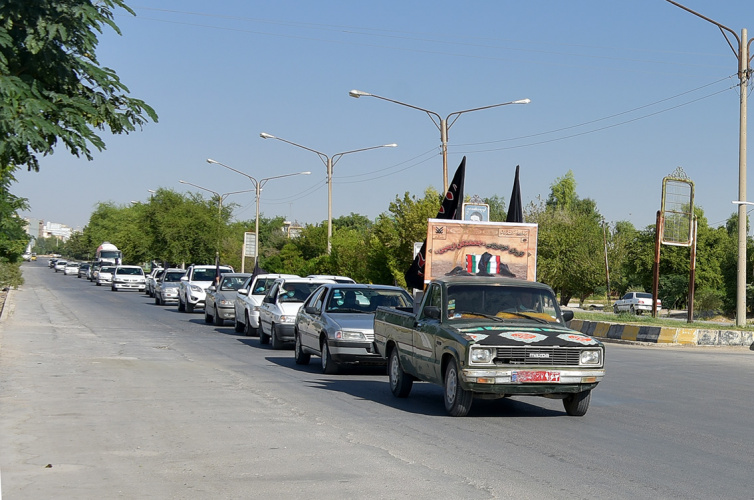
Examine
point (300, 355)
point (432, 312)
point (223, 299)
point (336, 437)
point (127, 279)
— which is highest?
point (127, 279)

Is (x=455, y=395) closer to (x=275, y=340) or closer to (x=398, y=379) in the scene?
(x=398, y=379)

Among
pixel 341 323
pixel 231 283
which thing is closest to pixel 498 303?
pixel 341 323

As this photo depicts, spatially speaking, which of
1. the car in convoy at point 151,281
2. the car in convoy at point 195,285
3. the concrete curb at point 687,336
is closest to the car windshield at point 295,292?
the concrete curb at point 687,336

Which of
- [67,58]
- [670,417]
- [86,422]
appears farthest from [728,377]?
[67,58]

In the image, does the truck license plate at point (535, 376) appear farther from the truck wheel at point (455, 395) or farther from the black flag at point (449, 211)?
the black flag at point (449, 211)

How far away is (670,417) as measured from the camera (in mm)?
11891

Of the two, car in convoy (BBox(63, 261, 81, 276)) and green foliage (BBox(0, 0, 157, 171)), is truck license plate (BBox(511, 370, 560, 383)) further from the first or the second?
car in convoy (BBox(63, 261, 81, 276))

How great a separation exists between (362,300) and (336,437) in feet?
26.7

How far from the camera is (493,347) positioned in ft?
35.6

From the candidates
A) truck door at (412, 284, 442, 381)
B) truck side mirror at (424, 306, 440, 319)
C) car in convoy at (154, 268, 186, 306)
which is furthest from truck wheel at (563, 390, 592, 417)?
car in convoy at (154, 268, 186, 306)

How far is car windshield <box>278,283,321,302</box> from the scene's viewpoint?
21828 millimetres

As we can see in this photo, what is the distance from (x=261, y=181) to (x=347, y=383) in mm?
43944

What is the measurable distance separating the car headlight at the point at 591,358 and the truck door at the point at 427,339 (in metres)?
1.74

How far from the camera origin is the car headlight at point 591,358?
11141mm
